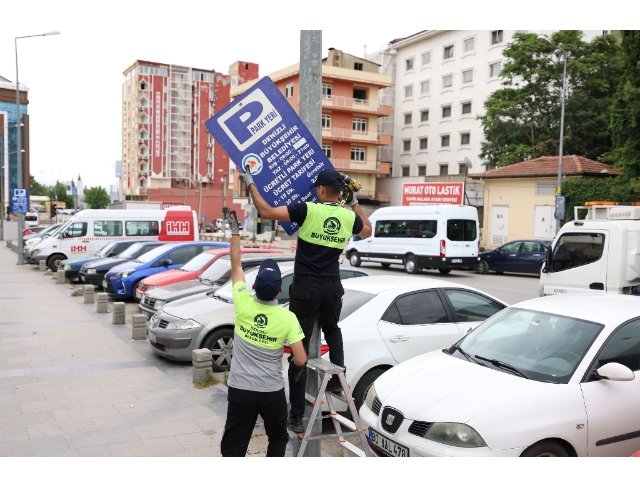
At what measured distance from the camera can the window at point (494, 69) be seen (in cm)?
4703

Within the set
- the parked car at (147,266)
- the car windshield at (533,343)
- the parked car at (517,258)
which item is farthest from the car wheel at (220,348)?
the parked car at (517,258)

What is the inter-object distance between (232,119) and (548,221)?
30.1m

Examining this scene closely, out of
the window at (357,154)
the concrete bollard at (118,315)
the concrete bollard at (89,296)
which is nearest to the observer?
the concrete bollard at (118,315)

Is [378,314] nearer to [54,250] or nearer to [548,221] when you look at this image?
[54,250]

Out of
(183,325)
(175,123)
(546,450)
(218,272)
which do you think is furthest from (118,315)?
(175,123)

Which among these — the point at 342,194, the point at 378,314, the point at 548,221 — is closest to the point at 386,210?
the point at 548,221

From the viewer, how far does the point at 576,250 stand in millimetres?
10789

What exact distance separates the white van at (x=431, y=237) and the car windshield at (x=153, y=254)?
961 cm

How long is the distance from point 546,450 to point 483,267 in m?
22.1

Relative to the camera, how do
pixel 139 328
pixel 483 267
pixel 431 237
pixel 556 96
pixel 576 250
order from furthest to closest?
1. pixel 556 96
2. pixel 483 267
3. pixel 431 237
4. pixel 576 250
5. pixel 139 328

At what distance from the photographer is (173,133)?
89250 mm

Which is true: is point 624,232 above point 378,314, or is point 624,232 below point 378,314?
above

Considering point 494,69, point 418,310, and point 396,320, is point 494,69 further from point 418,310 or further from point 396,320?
point 396,320

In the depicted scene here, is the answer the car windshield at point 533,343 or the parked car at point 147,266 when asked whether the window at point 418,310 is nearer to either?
the car windshield at point 533,343
